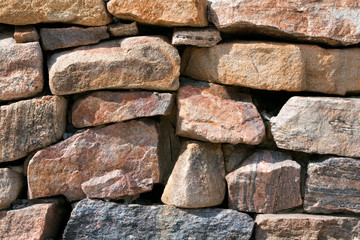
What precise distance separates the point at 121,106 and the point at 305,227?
1325mm

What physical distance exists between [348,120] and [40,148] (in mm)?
1874

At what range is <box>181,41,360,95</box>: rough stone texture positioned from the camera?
103 inches

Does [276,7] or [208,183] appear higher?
[276,7]

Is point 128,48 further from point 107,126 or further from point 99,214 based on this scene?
point 99,214

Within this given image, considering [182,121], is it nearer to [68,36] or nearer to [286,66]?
[286,66]

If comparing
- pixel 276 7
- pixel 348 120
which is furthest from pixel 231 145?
pixel 276 7

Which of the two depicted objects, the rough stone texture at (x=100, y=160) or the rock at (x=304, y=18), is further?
the rough stone texture at (x=100, y=160)

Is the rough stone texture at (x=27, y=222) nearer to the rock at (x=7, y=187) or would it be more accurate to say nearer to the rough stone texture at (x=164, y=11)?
the rock at (x=7, y=187)

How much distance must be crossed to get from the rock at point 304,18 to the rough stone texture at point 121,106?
0.64 meters

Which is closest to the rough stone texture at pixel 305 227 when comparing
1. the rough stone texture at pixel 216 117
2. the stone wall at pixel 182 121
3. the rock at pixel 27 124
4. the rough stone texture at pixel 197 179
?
the stone wall at pixel 182 121

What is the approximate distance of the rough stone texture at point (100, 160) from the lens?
107 inches

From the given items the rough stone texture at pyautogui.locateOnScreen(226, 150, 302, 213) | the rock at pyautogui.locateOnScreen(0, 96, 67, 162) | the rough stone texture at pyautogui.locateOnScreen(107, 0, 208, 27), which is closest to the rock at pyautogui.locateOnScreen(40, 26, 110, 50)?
the rough stone texture at pyautogui.locateOnScreen(107, 0, 208, 27)

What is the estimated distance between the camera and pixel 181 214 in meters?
2.67

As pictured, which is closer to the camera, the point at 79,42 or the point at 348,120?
the point at 348,120
